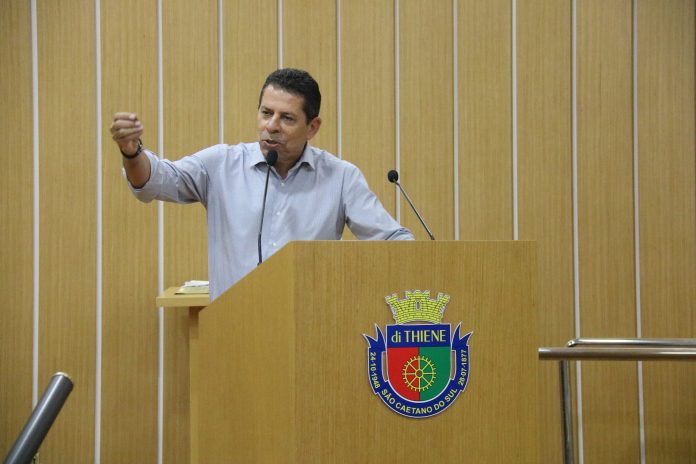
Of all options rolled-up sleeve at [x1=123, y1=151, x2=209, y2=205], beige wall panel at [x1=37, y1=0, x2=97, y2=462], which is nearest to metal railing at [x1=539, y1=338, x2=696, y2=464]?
rolled-up sleeve at [x1=123, y1=151, x2=209, y2=205]

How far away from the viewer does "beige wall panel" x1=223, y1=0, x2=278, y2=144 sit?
3.54 metres

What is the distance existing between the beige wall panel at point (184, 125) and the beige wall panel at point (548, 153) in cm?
159

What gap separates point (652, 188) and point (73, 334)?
3.03 metres

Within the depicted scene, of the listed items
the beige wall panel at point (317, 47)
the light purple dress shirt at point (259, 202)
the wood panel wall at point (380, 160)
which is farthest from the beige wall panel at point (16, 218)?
the light purple dress shirt at point (259, 202)

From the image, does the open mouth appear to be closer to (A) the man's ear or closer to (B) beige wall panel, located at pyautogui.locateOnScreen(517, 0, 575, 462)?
(A) the man's ear

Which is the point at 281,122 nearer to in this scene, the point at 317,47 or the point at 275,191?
the point at 275,191

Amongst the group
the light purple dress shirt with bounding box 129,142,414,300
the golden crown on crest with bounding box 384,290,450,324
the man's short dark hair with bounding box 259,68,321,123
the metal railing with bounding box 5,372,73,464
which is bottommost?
the metal railing with bounding box 5,372,73,464

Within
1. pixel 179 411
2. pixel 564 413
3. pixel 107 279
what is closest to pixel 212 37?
pixel 107 279

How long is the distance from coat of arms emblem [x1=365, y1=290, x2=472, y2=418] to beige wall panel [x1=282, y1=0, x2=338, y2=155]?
2.25 metres

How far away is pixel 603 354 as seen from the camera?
2215 mm

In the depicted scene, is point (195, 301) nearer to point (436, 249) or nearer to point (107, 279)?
point (107, 279)

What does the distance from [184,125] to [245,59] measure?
447 millimetres

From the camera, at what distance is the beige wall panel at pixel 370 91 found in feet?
11.9

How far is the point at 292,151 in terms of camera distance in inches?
96.7
